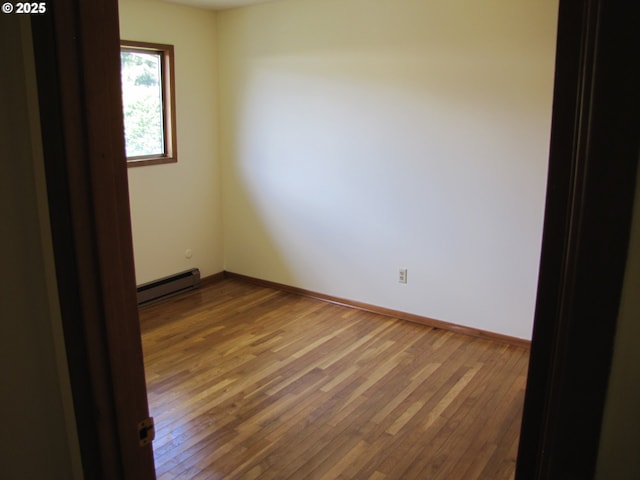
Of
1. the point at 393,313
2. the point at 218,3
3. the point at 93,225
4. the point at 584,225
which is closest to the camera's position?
the point at 584,225

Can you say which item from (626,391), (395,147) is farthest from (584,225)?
(395,147)

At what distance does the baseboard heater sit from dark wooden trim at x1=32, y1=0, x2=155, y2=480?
3.60m

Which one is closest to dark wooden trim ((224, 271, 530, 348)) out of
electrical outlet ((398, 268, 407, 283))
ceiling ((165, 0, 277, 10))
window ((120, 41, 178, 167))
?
electrical outlet ((398, 268, 407, 283))

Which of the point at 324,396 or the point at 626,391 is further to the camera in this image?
the point at 324,396

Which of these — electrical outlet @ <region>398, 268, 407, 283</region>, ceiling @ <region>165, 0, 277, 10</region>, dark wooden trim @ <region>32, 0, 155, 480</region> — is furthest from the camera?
ceiling @ <region>165, 0, 277, 10</region>

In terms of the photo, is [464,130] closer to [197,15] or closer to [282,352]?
[282,352]

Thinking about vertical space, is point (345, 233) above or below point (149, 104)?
below

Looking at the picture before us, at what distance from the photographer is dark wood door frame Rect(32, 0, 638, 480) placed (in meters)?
0.66

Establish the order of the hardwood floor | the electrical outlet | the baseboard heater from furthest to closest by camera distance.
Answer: the baseboard heater, the electrical outlet, the hardwood floor

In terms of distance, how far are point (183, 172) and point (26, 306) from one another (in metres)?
4.07

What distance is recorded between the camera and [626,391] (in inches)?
27.8

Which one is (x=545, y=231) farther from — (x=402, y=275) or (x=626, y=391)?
(x=402, y=275)

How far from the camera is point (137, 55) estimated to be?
4.38 meters

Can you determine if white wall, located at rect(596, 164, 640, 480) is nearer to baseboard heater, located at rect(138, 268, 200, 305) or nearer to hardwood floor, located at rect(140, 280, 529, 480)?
hardwood floor, located at rect(140, 280, 529, 480)
